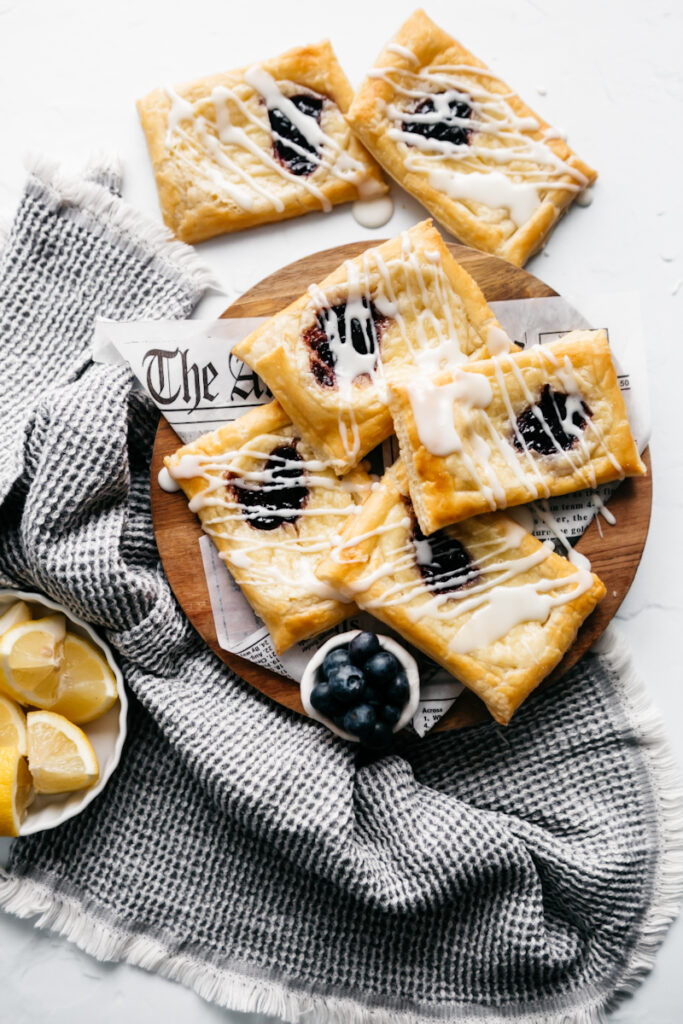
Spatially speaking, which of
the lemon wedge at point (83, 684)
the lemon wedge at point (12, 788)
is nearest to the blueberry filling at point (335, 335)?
the lemon wedge at point (83, 684)

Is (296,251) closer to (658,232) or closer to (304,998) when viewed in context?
(658,232)

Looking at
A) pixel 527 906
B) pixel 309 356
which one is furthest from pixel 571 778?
pixel 309 356

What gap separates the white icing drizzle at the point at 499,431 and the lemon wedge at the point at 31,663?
43.4 inches

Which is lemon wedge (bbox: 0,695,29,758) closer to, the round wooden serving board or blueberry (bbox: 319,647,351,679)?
the round wooden serving board

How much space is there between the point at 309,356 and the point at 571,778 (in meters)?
1.35

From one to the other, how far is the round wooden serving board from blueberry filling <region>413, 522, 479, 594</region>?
12.9 inches

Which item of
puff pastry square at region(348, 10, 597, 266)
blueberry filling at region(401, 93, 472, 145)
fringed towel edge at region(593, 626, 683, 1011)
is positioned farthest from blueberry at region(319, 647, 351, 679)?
blueberry filling at region(401, 93, 472, 145)

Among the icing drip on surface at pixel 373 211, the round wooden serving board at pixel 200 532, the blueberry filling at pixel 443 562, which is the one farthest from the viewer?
the icing drip on surface at pixel 373 211

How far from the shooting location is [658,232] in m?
2.69

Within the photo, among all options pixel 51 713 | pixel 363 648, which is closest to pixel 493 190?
pixel 363 648

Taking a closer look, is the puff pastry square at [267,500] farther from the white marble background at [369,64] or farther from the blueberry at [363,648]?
the white marble background at [369,64]

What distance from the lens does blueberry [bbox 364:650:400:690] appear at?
2.22 metres

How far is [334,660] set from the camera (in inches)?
Answer: 90.4

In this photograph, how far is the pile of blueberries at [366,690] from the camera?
224cm
